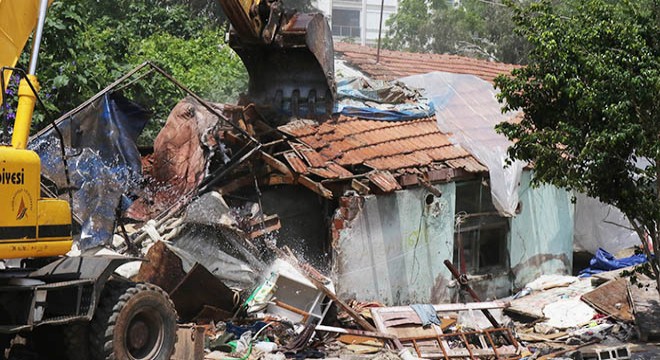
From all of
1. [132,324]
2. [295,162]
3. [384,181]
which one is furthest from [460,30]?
[132,324]

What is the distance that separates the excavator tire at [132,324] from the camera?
9.32 meters

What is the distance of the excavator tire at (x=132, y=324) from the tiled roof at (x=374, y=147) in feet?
15.5

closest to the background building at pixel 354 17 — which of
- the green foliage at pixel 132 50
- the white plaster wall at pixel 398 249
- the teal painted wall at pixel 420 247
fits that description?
the green foliage at pixel 132 50

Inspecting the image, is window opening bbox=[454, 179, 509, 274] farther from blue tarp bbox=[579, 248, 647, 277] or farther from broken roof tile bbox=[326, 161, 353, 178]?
broken roof tile bbox=[326, 161, 353, 178]

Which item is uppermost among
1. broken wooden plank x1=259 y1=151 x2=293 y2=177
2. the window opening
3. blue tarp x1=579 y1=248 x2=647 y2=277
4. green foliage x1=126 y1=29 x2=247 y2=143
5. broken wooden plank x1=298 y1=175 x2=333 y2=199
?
green foliage x1=126 y1=29 x2=247 y2=143

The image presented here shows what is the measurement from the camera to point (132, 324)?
381 inches

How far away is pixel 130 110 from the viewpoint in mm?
14617

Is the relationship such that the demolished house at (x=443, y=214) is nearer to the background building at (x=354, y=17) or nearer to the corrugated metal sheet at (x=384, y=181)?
the corrugated metal sheet at (x=384, y=181)

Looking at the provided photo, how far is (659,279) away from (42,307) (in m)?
7.68

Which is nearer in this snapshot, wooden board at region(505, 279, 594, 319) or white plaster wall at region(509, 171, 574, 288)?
wooden board at region(505, 279, 594, 319)

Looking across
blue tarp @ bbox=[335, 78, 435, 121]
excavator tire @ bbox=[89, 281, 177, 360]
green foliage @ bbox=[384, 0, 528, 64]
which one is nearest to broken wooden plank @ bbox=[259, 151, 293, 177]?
blue tarp @ bbox=[335, 78, 435, 121]

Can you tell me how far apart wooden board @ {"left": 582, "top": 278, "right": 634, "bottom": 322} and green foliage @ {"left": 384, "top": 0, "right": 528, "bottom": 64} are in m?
16.7

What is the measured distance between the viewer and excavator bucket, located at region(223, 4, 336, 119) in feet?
51.5

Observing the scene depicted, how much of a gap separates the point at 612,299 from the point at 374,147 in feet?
15.0
